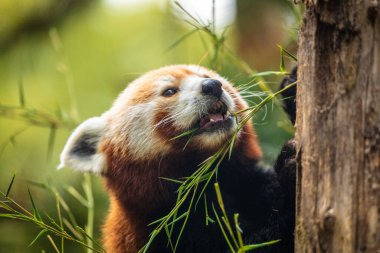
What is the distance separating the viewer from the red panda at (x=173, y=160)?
8.45 feet

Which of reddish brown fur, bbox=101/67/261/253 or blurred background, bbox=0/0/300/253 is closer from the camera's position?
reddish brown fur, bbox=101/67/261/253

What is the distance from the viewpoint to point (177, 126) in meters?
2.65

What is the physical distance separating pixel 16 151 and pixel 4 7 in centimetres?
178

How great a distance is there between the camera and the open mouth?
8.43 ft

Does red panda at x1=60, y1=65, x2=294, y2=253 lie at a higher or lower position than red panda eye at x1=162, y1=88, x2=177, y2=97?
lower

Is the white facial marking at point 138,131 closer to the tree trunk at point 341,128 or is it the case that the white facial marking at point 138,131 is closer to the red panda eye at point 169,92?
the red panda eye at point 169,92

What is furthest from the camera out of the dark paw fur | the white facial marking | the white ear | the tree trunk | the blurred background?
the blurred background

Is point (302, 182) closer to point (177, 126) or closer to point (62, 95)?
point (177, 126)

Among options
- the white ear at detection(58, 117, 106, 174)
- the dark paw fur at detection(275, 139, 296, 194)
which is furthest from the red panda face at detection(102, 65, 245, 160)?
the dark paw fur at detection(275, 139, 296, 194)

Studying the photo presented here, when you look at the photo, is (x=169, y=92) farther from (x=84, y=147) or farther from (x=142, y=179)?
(x=84, y=147)

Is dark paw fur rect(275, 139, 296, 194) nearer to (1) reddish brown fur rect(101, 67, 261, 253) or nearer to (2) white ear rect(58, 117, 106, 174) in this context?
(1) reddish brown fur rect(101, 67, 261, 253)

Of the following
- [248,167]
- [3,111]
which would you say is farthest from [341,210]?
[3,111]

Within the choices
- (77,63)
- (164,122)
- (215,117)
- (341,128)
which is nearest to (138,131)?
(164,122)

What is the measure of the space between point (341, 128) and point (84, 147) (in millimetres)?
1939
